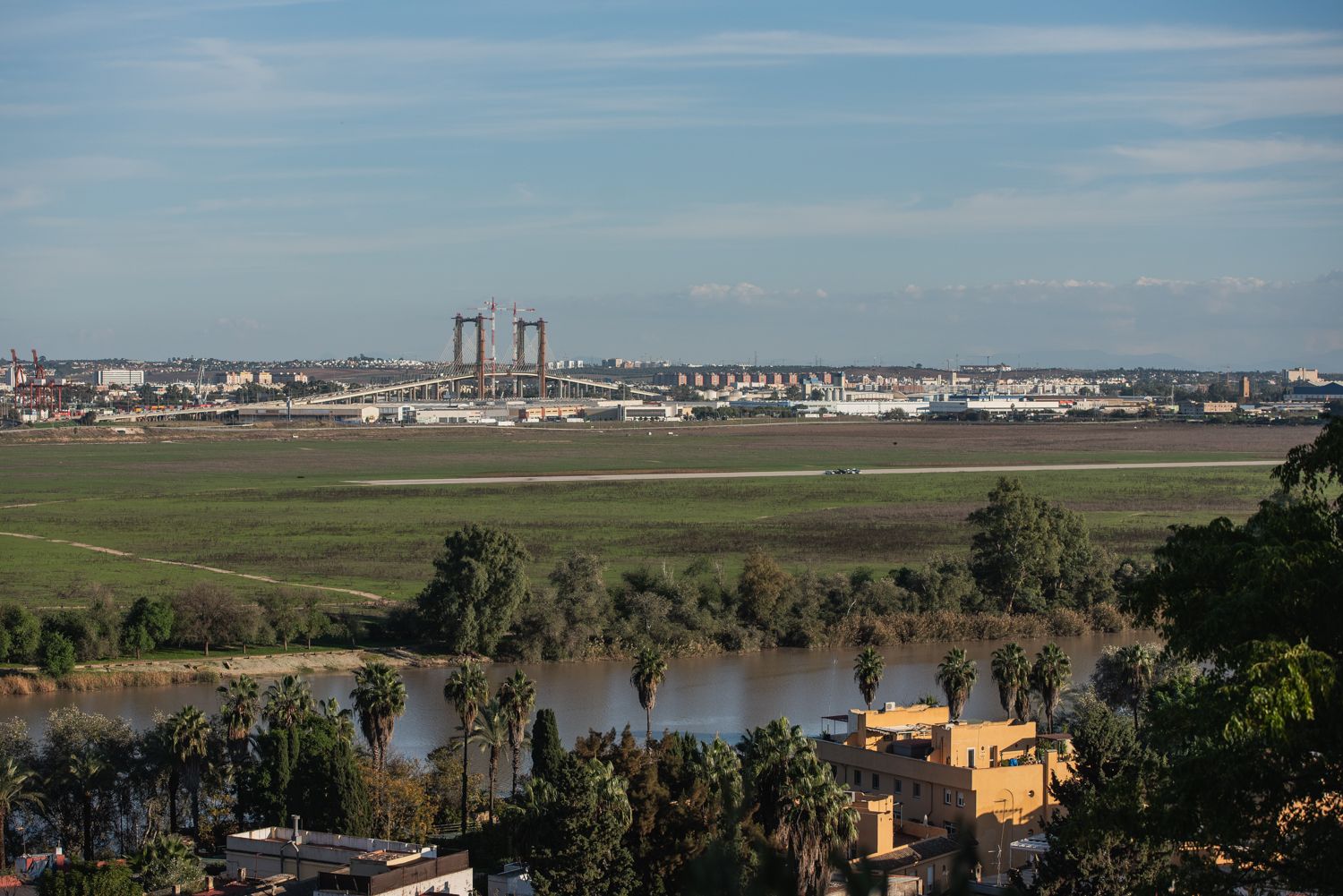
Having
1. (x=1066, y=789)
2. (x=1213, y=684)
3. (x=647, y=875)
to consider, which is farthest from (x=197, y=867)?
(x=1213, y=684)

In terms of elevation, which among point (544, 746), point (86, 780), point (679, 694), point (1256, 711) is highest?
point (1256, 711)

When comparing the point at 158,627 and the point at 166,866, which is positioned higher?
the point at 166,866

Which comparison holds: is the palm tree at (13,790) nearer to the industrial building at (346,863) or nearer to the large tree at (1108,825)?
the industrial building at (346,863)

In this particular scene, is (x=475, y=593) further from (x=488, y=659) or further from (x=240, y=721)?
(x=240, y=721)

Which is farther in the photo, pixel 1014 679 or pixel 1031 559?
pixel 1031 559

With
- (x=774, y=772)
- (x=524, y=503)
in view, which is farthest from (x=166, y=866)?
(x=524, y=503)

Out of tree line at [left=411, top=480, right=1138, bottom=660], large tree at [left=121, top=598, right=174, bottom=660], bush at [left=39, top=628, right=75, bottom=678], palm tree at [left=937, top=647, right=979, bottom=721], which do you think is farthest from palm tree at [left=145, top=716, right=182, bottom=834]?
tree line at [left=411, top=480, right=1138, bottom=660]

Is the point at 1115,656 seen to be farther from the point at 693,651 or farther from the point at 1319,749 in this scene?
the point at 1319,749

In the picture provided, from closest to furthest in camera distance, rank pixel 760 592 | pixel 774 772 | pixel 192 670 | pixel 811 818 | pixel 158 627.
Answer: pixel 811 818 → pixel 774 772 → pixel 192 670 → pixel 158 627 → pixel 760 592
